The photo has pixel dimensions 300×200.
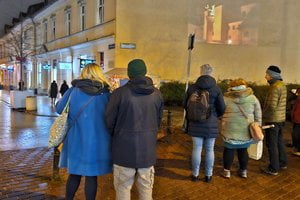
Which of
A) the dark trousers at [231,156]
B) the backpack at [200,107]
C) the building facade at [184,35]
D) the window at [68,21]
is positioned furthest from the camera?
the window at [68,21]

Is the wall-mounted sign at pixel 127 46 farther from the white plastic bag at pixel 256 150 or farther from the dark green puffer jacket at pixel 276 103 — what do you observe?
the white plastic bag at pixel 256 150

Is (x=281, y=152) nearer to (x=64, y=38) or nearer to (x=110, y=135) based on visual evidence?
(x=110, y=135)

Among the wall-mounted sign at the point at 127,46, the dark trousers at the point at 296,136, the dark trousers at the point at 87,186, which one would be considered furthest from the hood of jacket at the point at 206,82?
the wall-mounted sign at the point at 127,46

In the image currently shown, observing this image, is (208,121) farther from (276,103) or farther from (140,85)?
(140,85)

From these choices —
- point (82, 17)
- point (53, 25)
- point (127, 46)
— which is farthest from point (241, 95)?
point (53, 25)

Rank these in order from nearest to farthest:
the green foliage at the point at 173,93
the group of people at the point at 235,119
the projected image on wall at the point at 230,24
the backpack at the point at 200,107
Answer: the backpack at the point at 200,107, the group of people at the point at 235,119, the green foliage at the point at 173,93, the projected image on wall at the point at 230,24

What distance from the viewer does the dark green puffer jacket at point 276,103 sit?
580cm

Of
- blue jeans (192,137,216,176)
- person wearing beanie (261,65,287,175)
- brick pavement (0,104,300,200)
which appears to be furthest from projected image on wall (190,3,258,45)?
blue jeans (192,137,216,176)

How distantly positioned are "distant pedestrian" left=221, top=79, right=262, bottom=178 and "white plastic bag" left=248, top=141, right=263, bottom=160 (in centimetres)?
17

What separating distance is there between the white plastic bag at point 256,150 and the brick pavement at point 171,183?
0.38 meters

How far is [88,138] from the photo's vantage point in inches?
146

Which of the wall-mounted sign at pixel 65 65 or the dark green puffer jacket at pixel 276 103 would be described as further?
the wall-mounted sign at pixel 65 65

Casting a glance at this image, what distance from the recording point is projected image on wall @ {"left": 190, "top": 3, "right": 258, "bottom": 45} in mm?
21344

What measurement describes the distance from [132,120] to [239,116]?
8.35ft
